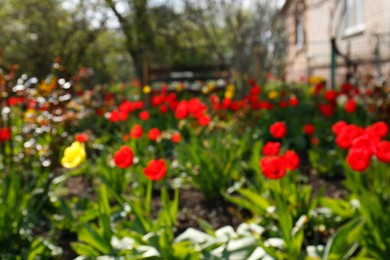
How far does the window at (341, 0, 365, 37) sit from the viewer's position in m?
10.3

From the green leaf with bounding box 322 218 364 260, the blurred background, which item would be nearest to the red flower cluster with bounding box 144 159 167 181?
the green leaf with bounding box 322 218 364 260

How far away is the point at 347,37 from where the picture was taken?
10797mm

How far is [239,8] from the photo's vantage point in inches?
298

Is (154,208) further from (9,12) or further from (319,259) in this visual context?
(9,12)

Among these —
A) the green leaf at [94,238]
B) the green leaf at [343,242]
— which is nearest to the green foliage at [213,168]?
the green leaf at [94,238]

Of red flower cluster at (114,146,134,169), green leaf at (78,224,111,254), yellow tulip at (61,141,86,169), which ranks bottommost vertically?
green leaf at (78,224,111,254)

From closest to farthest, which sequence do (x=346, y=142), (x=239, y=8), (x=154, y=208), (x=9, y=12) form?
(x=346, y=142) < (x=154, y=208) < (x=239, y=8) < (x=9, y=12)

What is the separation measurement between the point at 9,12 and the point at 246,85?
8.64 m

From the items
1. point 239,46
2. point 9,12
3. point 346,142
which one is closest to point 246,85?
point 239,46

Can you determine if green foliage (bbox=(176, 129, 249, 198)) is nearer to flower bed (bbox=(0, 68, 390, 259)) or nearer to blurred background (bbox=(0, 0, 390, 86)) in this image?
flower bed (bbox=(0, 68, 390, 259))

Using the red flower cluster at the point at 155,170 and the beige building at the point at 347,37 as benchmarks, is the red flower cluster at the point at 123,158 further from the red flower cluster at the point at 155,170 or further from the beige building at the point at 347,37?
the beige building at the point at 347,37

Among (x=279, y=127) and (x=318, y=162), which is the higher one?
(x=279, y=127)

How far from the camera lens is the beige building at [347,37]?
28.6 ft

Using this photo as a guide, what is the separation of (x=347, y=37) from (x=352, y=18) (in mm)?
447
